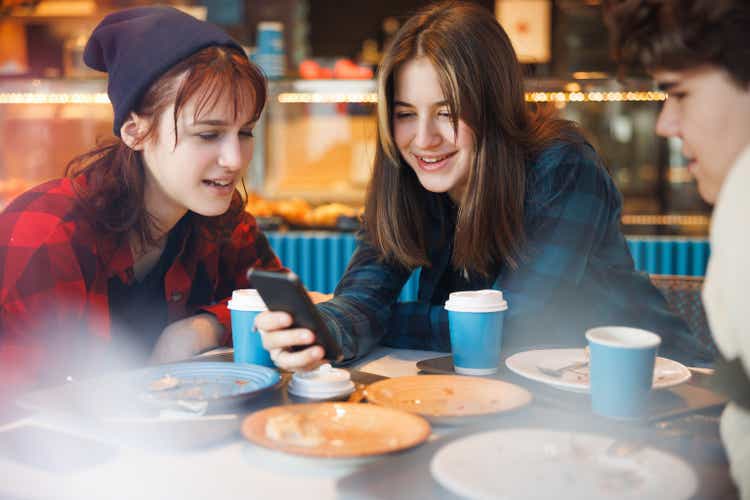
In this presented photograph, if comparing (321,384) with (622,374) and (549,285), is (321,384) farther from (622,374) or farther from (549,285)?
(549,285)

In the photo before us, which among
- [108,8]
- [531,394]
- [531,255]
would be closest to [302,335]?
[531,394]

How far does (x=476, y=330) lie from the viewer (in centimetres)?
146

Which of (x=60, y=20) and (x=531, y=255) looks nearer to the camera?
(x=531, y=255)

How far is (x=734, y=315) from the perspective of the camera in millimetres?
860

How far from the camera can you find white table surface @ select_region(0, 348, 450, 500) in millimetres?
959

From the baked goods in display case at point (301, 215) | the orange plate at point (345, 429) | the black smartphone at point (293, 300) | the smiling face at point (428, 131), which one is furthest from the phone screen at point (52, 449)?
the baked goods in display case at point (301, 215)

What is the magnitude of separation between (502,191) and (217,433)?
3.26ft

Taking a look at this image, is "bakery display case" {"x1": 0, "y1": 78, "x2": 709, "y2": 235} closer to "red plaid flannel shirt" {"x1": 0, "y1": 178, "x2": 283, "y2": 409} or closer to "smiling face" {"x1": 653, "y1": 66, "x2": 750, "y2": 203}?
"red plaid flannel shirt" {"x1": 0, "y1": 178, "x2": 283, "y2": 409}

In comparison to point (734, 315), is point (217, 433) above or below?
below

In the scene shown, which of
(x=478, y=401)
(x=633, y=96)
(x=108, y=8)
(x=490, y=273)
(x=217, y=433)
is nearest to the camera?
(x=217, y=433)

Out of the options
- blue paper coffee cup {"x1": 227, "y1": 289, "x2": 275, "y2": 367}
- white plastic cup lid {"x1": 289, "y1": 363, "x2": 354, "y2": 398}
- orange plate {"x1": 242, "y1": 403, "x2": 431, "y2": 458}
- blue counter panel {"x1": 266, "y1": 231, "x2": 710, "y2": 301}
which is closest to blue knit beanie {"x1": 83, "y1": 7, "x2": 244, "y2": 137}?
blue paper coffee cup {"x1": 227, "y1": 289, "x2": 275, "y2": 367}

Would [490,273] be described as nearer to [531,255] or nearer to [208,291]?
[531,255]

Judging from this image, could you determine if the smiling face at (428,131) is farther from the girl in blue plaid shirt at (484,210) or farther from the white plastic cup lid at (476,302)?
the white plastic cup lid at (476,302)

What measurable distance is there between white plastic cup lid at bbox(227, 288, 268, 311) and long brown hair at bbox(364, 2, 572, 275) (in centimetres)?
52
